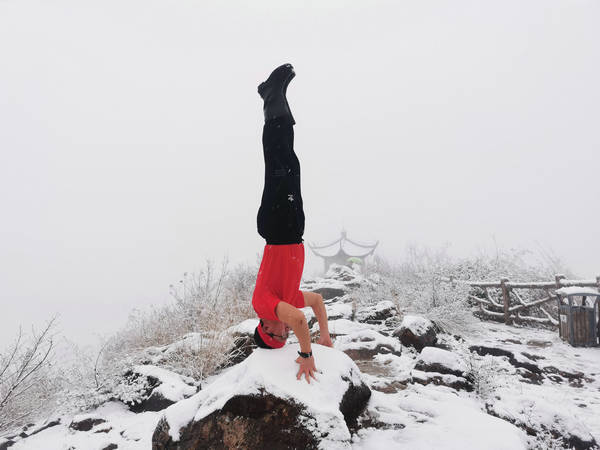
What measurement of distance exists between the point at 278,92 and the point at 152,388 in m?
3.86

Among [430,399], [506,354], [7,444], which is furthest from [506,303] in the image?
[7,444]

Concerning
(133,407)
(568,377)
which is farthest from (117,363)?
(568,377)

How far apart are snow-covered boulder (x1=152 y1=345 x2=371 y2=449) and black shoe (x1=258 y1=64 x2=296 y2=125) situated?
1.61m

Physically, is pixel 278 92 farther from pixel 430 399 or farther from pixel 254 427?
pixel 430 399

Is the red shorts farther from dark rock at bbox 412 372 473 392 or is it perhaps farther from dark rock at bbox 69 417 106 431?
dark rock at bbox 69 417 106 431

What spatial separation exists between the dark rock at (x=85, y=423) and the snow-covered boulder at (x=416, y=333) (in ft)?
14.6

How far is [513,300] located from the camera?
9.48 m

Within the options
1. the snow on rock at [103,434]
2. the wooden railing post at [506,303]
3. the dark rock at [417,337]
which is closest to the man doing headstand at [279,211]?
the snow on rock at [103,434]

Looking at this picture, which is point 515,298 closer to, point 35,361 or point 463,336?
point 463,336

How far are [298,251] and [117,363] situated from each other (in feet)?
12.2

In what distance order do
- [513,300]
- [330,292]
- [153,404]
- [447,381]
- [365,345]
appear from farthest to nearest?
[330,292] → [513,300] → [365,345] → [447,381] → [153,404]

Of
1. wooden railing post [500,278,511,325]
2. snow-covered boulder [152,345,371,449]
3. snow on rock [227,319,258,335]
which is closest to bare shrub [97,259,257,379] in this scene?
snow on rock [227,319,258,335]

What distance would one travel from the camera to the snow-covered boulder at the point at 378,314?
723 cm

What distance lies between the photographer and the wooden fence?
26.7ft
